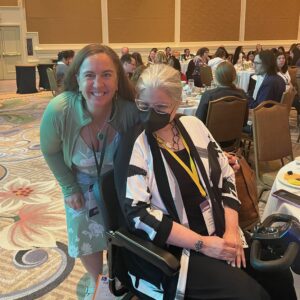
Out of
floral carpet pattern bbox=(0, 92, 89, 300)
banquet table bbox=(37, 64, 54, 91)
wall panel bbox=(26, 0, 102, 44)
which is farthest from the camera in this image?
wall panel bbox=(26, 0, 102, 44)

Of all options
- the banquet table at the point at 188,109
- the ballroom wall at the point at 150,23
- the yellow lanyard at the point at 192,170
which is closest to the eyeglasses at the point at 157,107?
the yellow lanyard at the point at 192,170

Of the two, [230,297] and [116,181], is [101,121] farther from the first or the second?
[230,297]

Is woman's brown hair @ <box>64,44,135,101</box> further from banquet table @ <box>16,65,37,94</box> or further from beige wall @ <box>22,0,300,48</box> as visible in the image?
beige wall @ <box>22,0,300,48</box>

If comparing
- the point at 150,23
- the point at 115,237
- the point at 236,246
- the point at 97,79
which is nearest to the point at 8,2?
the point at 150,23

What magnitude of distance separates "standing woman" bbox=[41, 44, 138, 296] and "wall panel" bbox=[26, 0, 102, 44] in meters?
12.1

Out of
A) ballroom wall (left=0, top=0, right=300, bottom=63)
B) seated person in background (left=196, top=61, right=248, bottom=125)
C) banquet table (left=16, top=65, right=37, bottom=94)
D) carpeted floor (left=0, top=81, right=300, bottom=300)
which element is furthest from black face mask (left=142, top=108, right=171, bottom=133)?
ballroom wall (left=0, top=0, right=300, bottom=63)

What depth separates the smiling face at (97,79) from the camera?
1.76m

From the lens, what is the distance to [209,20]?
14.9 meters

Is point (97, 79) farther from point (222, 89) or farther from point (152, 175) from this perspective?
point (222, 89)

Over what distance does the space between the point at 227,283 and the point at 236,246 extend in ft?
0.66

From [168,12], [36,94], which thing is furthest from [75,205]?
[168,12]

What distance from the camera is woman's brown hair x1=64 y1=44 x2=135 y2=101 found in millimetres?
1786

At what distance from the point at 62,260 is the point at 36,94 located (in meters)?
8.44

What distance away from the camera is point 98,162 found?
1.94 meters
